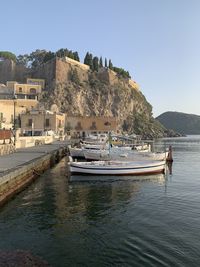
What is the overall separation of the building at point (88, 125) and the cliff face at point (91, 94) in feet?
54.1

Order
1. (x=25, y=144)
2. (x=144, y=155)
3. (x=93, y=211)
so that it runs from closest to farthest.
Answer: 1. (x=93, y=211)
2. (x=144, y=155)
3. (x=25, y=144)

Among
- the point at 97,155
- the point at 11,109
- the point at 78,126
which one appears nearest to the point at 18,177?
the point at 97,155

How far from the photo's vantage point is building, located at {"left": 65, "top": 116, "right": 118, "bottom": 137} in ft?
327

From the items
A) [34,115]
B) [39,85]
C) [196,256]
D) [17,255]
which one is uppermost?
[39,85]

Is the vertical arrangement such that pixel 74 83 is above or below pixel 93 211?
above

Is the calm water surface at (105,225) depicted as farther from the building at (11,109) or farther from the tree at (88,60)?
the tree at (88,60)

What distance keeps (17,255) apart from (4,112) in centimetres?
7018

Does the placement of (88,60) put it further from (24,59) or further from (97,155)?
(97,155)

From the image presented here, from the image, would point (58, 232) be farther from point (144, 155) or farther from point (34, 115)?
point (34, 115)

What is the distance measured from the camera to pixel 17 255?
9.02m

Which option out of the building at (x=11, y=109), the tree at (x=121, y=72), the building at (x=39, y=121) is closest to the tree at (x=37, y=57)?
the tree at (x=121, y=72)

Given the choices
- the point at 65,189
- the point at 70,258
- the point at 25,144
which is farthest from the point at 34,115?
the point at 70,258

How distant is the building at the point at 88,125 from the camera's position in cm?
9956

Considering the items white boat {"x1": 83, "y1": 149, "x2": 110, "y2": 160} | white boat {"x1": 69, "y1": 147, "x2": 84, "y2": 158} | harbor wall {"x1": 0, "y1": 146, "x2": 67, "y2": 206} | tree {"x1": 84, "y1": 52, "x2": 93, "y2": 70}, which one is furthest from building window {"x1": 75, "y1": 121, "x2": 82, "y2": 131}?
harbor wall {"x1": 0, "y1": 146, "x2": 67, "y2": 206}
